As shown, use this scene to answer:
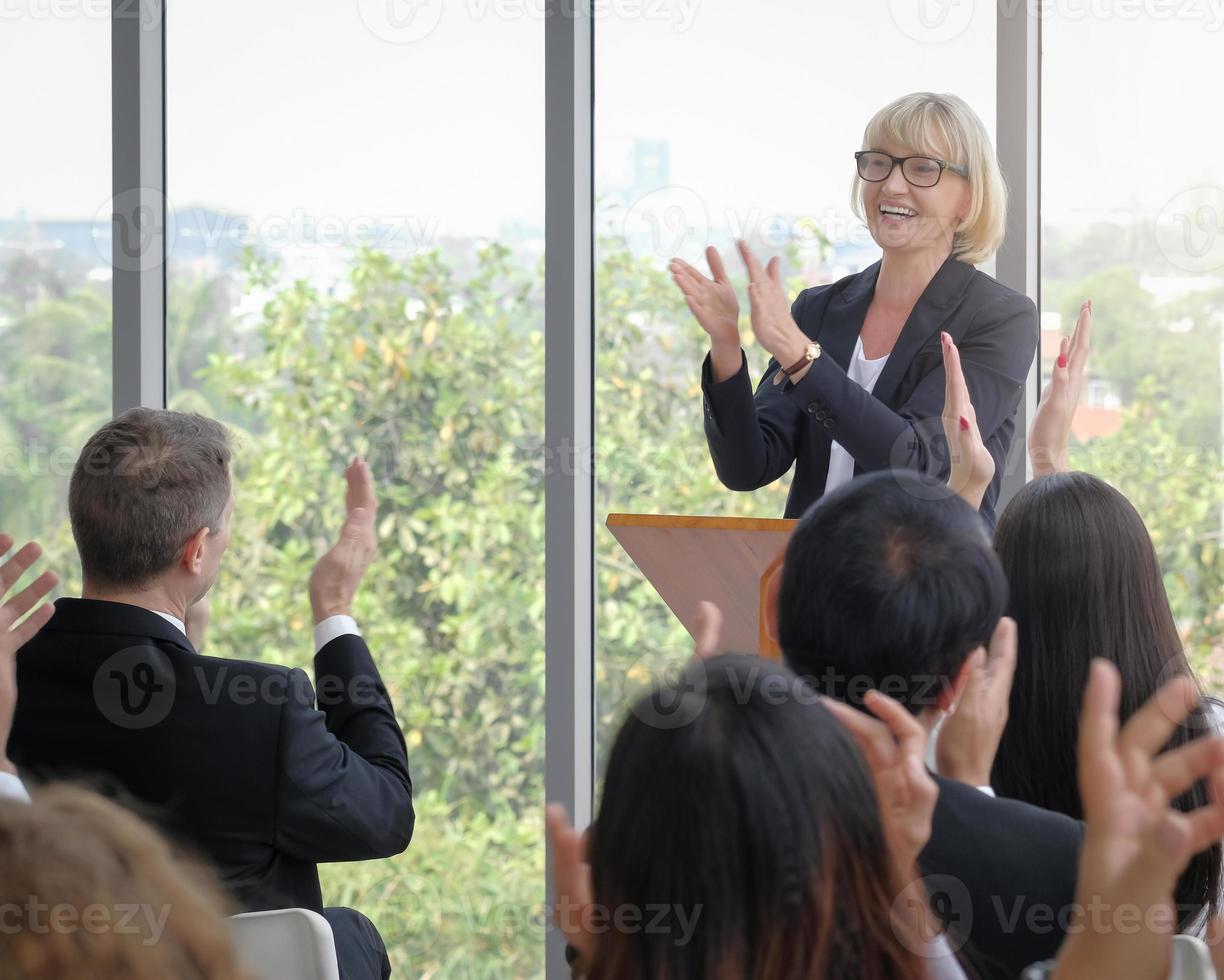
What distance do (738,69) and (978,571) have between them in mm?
2072

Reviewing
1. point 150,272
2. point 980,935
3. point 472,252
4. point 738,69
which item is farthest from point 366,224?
point 980,935

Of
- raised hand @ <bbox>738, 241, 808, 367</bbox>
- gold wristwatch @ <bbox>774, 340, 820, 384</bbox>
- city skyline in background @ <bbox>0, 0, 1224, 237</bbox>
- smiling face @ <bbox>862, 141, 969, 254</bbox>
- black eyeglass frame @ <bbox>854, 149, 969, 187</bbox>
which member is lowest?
gold wristwatch @ <bbox>774, 340, 820, 384</bbox>

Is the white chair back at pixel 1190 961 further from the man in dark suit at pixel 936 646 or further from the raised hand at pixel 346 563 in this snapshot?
the raised hand at pixel 346 563

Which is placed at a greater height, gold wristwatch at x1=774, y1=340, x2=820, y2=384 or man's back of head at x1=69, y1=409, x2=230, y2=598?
gold wristwatch at x1=774, y1=340, x2=820, y2=384

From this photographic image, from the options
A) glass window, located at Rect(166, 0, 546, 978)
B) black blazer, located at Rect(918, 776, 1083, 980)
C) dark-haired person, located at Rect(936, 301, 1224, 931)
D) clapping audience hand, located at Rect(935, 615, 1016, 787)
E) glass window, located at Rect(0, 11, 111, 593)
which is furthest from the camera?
glass window, located at Rect(0, 11, 111, 593)

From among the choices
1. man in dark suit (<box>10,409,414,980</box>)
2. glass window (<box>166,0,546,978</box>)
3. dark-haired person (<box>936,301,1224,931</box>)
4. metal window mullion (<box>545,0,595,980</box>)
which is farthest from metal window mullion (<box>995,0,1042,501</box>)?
man in dark suit (<box>10,409,414,980</box>)

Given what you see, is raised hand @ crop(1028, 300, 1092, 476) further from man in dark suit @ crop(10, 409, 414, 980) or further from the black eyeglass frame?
man in dark suit @ crop(10, 409, 414, 980)

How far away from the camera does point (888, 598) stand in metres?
1.28

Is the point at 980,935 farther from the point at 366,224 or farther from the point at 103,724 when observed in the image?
the point at 366,224

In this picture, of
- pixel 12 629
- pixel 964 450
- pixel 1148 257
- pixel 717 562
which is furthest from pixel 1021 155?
pixel 12 629

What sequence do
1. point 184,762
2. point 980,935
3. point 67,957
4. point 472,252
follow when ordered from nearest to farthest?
1. point 67,957
2. point 980,935
3. point 184,762
4. point 472,252

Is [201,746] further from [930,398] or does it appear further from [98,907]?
[930,398]

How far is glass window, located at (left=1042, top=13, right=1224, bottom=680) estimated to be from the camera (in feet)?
8.93

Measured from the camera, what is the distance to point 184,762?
172cm
